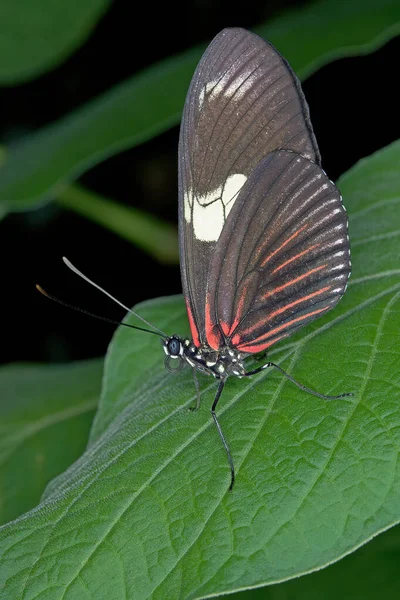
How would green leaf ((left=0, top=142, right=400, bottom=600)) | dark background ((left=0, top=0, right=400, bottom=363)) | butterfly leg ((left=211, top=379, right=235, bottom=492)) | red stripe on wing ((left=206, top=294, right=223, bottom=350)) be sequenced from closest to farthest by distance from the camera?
green leaf ((left=0, top=142, right=400, bottom=600)) → butterfly leg ((left=211, top=379, right=235, bottom=492)) → red stripe on wing ((left=206, top=294, right=223, bottom=350)) → dark background ((left=0, top=0, right=400, bottom=363))

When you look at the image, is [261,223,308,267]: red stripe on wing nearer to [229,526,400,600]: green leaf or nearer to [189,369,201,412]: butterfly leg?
[189,369,201,412]: butterfly leg

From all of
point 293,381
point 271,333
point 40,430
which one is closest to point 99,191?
point 40,430

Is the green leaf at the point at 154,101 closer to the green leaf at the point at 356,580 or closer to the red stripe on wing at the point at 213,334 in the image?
the red stripe on wing at the point at 213,334

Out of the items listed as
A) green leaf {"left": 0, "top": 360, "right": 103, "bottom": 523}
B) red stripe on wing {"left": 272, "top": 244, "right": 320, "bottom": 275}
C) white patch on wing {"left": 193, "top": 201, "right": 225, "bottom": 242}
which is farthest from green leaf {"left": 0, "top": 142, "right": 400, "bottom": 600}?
green leaf {"left": 0, "top": 360, "right": 103, "bottom": 523}

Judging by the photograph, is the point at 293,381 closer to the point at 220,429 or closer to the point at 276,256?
the point at 220,429

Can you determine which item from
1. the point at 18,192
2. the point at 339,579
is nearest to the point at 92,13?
the point at 18,192
